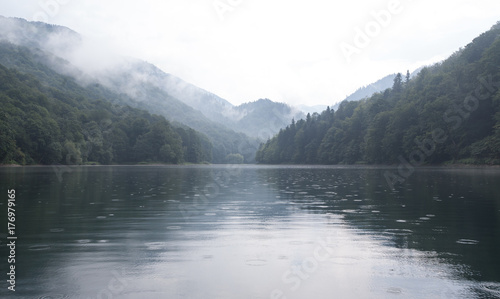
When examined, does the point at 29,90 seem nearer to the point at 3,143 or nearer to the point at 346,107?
the point at 3,143

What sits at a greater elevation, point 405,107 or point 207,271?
point 405,107

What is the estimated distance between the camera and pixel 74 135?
129m

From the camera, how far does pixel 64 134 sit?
122 m

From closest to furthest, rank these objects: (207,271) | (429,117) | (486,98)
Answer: (207,271) → (486,98) → (429,117)

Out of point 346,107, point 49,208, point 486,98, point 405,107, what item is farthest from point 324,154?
point 49,208

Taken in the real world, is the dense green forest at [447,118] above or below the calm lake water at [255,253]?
above

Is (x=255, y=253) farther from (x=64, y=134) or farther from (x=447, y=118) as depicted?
(x=64, y=134)

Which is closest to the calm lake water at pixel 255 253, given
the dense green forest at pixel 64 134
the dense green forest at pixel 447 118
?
the dense green forest at pixel 447 118

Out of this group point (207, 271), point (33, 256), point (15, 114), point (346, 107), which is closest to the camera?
point (207, 271)

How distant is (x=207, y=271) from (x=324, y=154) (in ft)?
531

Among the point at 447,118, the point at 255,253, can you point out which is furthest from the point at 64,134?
the point at 255,253

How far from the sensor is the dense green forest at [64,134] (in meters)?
98.5

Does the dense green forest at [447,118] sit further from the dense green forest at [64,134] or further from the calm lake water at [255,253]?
the dense green forest at [64,134]

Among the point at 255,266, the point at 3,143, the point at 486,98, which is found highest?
the point at 486,98
